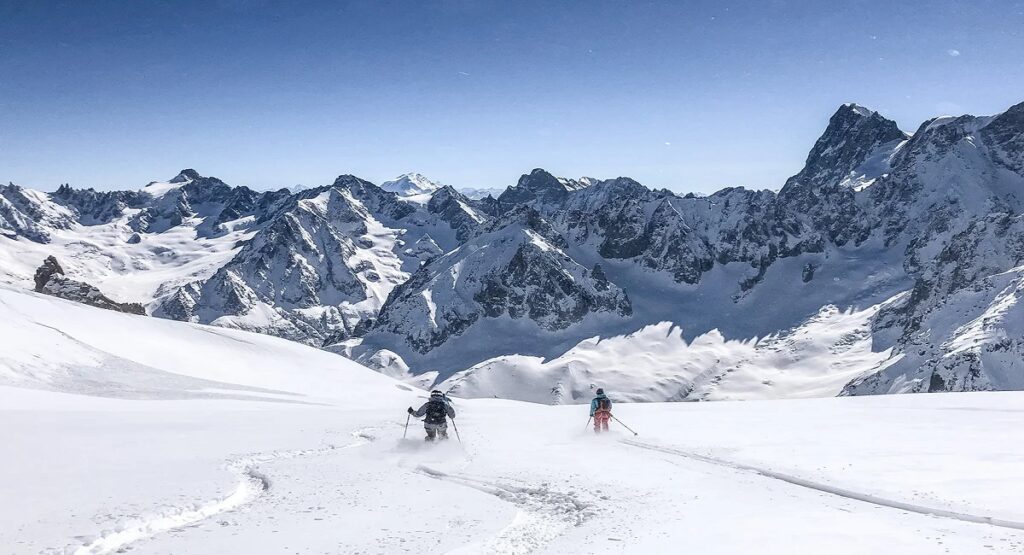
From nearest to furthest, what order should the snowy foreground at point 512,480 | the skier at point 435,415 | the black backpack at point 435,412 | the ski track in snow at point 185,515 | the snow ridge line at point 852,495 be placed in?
the ski track in snow at point 185,515
the snowy foreground at point 512,480
the snow ridge line at point 852,495
the skier at point 435,415
the black backpack at point 435,412

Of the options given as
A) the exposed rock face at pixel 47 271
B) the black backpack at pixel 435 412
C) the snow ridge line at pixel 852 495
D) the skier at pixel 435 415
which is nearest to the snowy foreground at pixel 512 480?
the snow ridge line at pixel 852 495

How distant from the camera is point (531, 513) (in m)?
11.6

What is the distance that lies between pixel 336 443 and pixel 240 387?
20361 mm

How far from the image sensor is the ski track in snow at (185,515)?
9164mm

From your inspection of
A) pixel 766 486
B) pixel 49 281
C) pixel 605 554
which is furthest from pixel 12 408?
pixel 49 281

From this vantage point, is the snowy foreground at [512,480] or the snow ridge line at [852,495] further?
the snow ridge line at [852,495]

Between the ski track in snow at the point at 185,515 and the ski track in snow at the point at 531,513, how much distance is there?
4.05 meters

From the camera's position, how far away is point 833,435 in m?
18.8

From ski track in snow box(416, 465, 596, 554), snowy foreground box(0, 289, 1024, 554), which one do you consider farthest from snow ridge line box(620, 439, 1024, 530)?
ski track in snow box(416, 465, 596, 554)

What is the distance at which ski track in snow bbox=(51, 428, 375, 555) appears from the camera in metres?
9.16

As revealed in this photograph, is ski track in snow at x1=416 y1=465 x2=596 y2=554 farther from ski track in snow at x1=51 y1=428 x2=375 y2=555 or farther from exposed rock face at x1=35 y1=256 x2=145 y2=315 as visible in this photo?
exposed rock face at x1=35 y1=256 x2=145 y2=315

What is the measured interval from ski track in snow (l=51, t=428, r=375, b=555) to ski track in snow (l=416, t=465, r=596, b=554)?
405 centimetres

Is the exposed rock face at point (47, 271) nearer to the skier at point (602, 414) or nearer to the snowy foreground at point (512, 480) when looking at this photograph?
the snowy foreground at point (512, 480)

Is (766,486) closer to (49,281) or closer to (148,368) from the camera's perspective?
(148,368)
